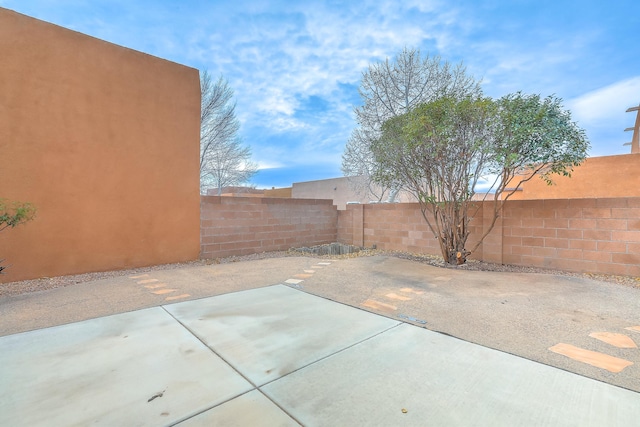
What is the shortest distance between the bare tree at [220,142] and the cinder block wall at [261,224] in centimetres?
837

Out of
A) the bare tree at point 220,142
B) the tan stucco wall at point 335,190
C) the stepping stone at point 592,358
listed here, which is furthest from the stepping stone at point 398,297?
the bare tree at point 220,142

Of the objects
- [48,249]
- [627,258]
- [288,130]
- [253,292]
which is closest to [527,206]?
[627,258]

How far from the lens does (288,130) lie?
57.3ft

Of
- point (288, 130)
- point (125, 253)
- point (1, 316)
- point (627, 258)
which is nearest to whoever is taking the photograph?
point (1, 316)

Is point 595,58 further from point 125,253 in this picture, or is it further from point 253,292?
point 125,253

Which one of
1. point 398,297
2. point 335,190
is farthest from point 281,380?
point 335,190

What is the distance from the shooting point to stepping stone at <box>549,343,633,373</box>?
2.02m

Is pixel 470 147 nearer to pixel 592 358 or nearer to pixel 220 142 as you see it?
pixel 592 358

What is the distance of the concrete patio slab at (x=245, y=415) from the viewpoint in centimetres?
145

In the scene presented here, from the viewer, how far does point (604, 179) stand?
8219mm

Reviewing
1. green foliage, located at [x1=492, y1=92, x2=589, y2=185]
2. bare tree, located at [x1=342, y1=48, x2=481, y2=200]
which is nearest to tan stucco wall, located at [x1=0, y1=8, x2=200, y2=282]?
green foliage, located at [x1=492, y1=92, x2=589, y2=185]

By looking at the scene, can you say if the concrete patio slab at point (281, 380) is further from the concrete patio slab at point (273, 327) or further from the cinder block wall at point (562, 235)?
the cinder block wall at point (562, 235)

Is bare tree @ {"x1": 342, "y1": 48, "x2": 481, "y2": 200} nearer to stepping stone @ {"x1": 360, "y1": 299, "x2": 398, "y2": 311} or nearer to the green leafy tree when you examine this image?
the green leafy tree

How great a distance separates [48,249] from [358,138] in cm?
1167
